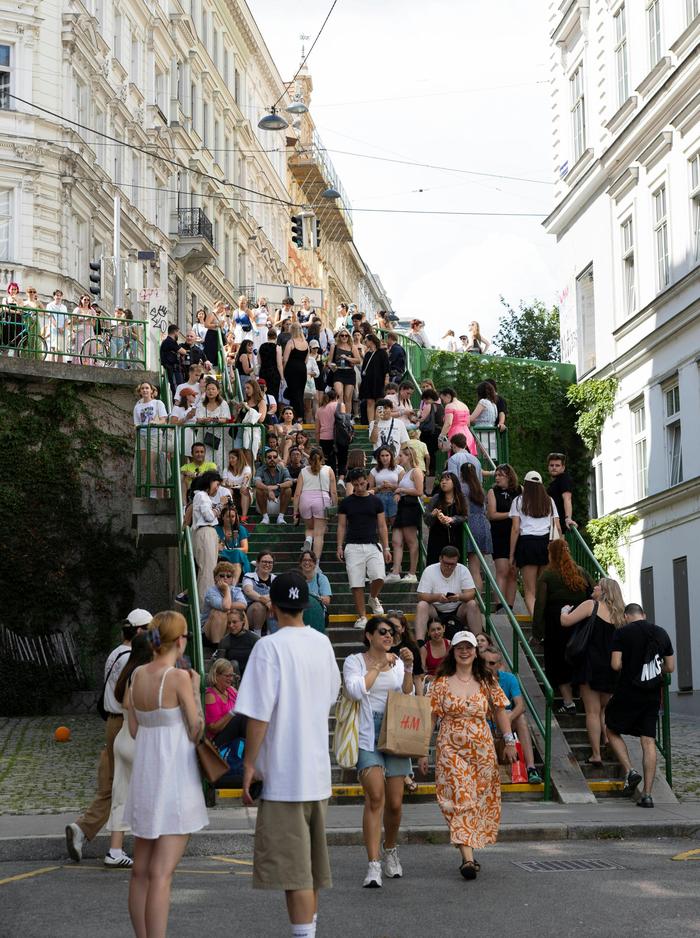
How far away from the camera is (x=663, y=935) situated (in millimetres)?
7391

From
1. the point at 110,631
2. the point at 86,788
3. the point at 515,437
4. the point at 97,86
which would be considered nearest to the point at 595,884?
the point at 86,788

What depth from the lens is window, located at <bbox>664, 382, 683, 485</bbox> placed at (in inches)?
995

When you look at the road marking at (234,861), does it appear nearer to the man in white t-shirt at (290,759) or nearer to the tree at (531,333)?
the man in white t-shirt at (290,759)

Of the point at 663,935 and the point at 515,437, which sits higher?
the point at 515,437

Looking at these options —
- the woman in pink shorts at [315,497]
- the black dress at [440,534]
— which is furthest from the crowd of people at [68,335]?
the black dress at [440,534]

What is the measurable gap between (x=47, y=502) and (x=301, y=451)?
182 inches

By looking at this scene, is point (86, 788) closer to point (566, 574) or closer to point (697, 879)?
point (566, 574)

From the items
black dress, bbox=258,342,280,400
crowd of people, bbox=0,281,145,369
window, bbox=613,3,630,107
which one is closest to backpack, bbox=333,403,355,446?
black dress, bbox=258,342,280,400

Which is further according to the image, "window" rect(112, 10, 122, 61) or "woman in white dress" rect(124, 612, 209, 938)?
"window" rect(112, 10, 122, 61)

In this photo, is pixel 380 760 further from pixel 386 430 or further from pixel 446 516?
pixel 386 430

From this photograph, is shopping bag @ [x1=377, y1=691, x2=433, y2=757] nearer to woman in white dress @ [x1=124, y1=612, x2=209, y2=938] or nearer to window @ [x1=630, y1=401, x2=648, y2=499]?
woman in white dress @ [x1=124, y1=612, x2=209, y2=938]

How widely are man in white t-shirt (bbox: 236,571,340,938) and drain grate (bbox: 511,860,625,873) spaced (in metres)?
3.39

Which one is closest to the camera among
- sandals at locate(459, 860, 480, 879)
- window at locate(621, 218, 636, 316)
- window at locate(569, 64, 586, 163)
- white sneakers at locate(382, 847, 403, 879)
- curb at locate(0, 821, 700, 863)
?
sandals at locate(459, 860, 480, 879)

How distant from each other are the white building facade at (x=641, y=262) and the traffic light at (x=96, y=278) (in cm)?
1085
